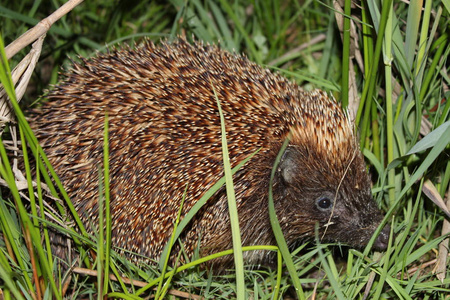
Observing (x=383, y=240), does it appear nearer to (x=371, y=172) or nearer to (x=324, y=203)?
(x=324, y=203)

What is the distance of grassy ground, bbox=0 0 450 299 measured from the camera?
3.68 metres

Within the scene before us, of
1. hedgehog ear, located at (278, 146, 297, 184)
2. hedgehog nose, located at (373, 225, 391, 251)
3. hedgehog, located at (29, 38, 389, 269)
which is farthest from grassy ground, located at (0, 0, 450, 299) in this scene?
hedgehog ear, located at (278, 146, 297, 184)

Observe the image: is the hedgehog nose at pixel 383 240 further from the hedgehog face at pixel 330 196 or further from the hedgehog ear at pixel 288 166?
the hedgehog ear at pixel 288 166

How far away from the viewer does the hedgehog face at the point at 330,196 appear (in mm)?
4078

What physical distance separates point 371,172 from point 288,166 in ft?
4.05

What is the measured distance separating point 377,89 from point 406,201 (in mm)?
917

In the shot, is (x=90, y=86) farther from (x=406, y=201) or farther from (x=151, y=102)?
(x=406, y=201)

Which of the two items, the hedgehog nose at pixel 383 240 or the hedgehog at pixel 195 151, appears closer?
the hedgehog at pixel 195 151

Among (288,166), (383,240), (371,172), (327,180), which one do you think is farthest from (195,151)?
(371,172)

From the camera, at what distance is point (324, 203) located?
13.6ft

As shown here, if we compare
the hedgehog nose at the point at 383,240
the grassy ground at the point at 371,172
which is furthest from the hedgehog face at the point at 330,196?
the grassy ground at the point at 371,172

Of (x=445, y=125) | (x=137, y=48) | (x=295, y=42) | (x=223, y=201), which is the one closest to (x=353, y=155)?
(x=445, y=125)

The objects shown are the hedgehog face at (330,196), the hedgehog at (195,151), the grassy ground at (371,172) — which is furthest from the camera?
the hedgehog face at (330,196)

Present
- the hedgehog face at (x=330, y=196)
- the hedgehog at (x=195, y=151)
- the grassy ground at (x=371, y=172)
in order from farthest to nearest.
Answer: the hedgehog face at (x=330, y=196), the hedgehog at (x=195, y=151), the grassy ground at (x=371, y=172)
